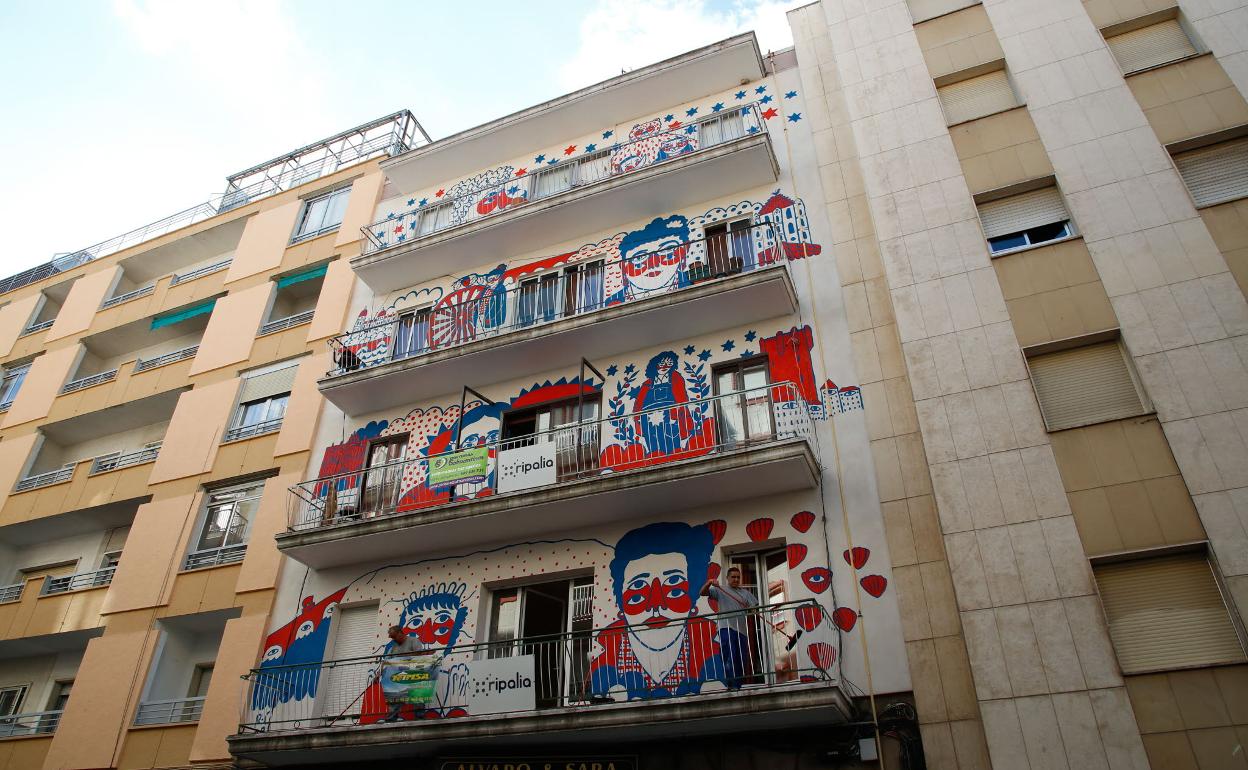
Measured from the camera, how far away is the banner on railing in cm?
1286

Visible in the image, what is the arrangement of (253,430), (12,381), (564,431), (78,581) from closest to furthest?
(564,431)
(253,430)
(78,581)
(12,381)

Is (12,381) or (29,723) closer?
(29,723)

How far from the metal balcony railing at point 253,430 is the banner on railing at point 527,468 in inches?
258

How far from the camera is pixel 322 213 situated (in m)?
21.1

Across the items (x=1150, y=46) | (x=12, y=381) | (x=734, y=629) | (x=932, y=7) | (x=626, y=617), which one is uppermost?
(x=932, y=7)

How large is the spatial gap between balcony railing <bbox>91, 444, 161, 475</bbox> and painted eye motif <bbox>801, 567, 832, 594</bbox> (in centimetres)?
1459

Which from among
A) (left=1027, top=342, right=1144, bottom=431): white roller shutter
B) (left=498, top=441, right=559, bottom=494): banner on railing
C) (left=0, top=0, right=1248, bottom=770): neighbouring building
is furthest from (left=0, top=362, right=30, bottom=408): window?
(left=1027, top=342, right=1144, bottom=431): white roller shutter

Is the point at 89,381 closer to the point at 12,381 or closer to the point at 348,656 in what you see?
the point at 12,381

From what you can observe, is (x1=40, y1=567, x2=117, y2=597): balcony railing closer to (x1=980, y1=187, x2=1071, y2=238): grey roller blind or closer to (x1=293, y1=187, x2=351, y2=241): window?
(x1=293, y1=187, x2=351, y2=241): window

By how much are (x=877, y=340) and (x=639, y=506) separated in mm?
4282

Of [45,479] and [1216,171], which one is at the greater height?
[45,479]

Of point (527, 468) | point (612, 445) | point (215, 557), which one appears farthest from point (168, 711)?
point (612, 445)

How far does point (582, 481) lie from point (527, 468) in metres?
1.27

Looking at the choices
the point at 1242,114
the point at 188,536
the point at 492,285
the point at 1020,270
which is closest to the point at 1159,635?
the point at 1020,270
